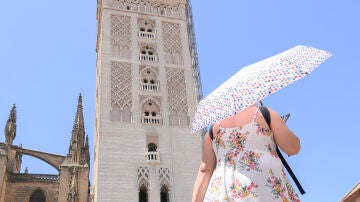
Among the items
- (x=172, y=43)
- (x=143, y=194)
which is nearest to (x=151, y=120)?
(x=143, y=194)

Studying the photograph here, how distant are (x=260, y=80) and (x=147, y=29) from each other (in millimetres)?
16942

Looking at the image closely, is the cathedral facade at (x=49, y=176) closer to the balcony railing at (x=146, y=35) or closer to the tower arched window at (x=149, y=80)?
the tower arched window at (x=149, y=80)

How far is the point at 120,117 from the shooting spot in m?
16.8

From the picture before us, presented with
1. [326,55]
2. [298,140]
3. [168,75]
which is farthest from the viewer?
[168,75]

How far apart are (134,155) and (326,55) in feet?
42.8

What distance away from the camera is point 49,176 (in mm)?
21500

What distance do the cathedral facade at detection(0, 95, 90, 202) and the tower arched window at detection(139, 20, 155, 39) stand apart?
518 centimetres

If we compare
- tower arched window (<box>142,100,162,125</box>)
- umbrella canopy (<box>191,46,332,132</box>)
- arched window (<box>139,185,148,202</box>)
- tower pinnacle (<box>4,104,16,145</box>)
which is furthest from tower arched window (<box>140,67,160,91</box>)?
umbrella canopy (<box>191,46,332,132</box>)

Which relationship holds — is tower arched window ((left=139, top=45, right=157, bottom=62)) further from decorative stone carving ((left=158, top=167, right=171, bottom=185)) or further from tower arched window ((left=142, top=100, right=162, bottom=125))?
decorative stone carving ((left=158, top=167, right=171, bottom=185))

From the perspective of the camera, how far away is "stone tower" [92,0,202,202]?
15523mm

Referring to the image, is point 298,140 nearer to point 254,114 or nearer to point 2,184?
point 254,114

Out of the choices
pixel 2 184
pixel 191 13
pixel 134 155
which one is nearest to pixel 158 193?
pixel 134 155

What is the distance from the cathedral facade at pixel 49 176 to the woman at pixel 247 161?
15.1 meters

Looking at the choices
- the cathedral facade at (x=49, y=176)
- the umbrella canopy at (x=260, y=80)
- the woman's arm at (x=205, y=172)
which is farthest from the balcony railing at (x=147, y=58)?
the woman's arm at (x=205, y=172)
